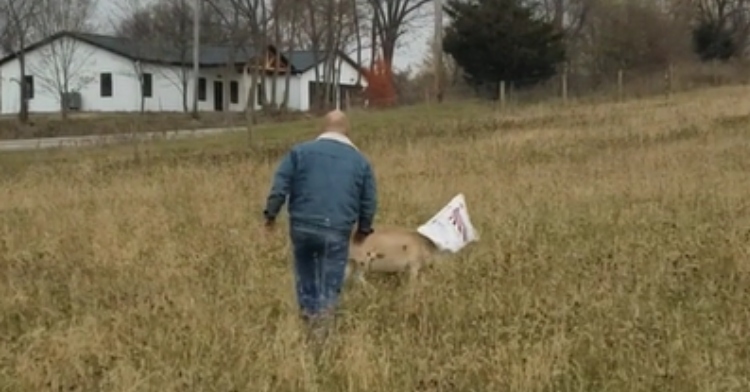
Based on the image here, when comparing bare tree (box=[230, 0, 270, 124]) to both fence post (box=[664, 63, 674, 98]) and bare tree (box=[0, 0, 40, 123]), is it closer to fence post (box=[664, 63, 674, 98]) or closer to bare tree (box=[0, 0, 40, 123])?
bare tree (box=[0, 0, 40, 123])

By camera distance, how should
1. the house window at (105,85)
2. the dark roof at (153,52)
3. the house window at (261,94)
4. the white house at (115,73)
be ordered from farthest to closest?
the house window at (105,85) < the white house at (115,73) < the dark roof at (153,52) < the house window at (261,94)

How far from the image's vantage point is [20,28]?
46594 millimetres

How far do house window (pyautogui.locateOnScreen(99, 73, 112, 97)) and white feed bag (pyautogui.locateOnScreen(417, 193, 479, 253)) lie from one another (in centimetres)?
4941

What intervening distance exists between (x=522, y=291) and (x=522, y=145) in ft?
39.3

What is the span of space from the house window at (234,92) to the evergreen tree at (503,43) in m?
24.0

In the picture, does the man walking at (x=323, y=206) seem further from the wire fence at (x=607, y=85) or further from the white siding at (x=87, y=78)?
the white siding at (x=87, y=78)

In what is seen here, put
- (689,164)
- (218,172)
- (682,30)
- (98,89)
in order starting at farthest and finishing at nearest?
1. (98,89)
2. (682,30)
3. (218,172)
4. (689,164)

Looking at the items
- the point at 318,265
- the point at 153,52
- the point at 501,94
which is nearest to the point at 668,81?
the point at 501,94

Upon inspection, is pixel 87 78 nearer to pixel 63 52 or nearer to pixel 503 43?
pixel 63 52

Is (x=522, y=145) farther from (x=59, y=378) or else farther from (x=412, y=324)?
(x=59, y=378)

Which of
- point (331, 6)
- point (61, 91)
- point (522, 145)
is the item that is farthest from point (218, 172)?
point (61, 91)

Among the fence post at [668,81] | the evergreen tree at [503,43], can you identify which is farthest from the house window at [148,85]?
the fence post at [668,81]

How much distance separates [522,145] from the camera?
17703mm

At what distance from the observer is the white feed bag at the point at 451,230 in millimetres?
7176
